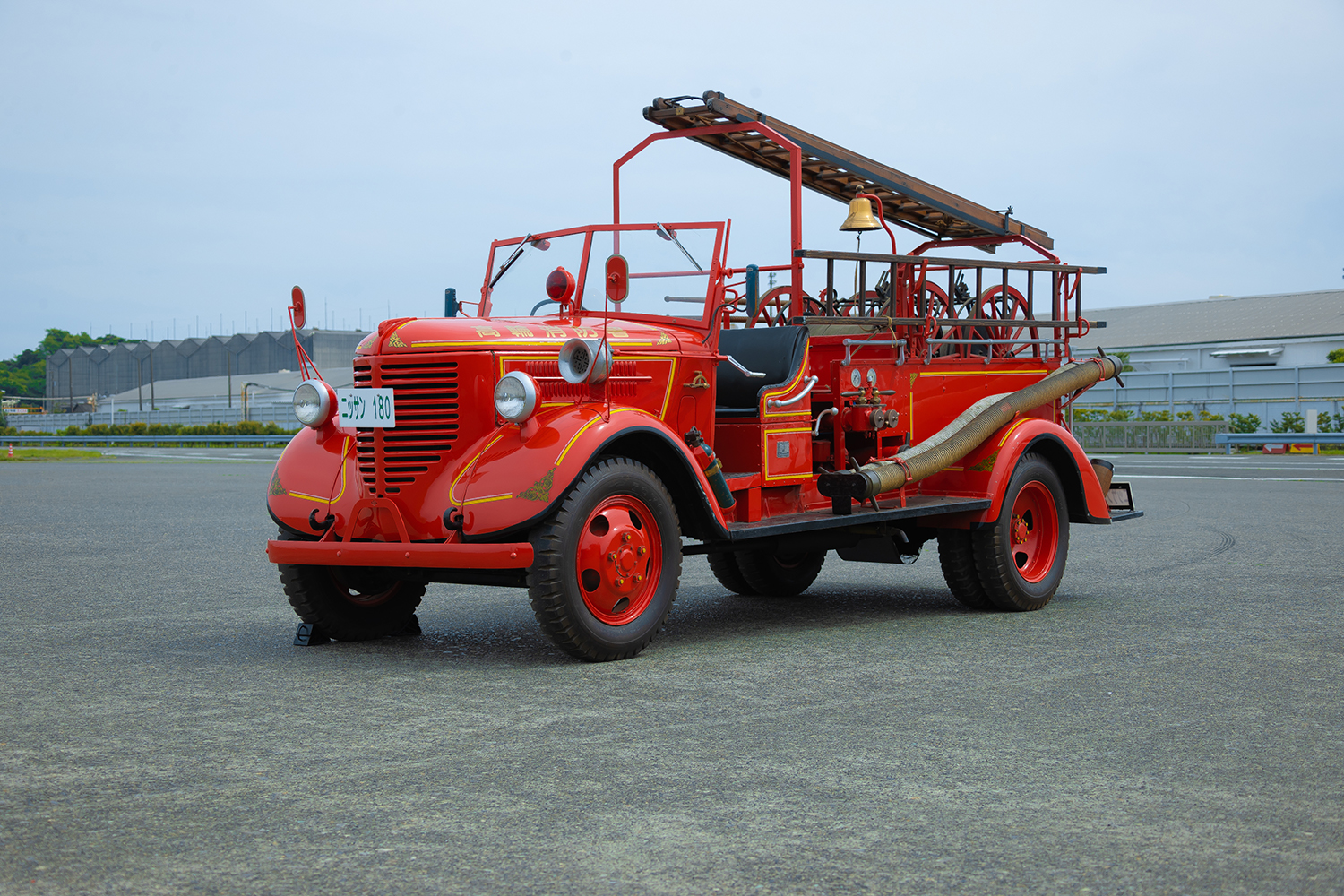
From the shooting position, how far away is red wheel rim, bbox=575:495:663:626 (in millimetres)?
6703

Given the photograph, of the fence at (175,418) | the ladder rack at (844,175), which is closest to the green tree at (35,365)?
the fence at (175,418)

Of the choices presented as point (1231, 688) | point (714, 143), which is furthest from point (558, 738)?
point (714, 143)

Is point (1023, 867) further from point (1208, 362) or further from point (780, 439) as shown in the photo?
point (1208, 362)

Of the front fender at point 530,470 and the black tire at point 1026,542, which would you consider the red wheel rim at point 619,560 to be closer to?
the front fender at point 530,470

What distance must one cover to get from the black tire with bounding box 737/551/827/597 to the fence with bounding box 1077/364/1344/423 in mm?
36865

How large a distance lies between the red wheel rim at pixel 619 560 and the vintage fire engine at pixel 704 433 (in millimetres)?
14

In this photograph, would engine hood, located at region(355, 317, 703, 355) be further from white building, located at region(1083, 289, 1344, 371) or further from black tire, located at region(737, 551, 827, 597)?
white building, located at region(1083, 289, 1344, 371)

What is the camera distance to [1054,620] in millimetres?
8336

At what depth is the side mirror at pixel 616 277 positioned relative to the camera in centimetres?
722

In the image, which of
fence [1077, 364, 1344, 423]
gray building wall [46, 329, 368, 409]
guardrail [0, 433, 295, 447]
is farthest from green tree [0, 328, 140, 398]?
fence [1077, 364, 1344, 423]

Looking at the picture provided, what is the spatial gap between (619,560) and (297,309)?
2542mm

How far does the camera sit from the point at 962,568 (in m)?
8.88

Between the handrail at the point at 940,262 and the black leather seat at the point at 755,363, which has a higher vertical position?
the handrail at the point at 940,262

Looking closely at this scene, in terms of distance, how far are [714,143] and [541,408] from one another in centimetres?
321
